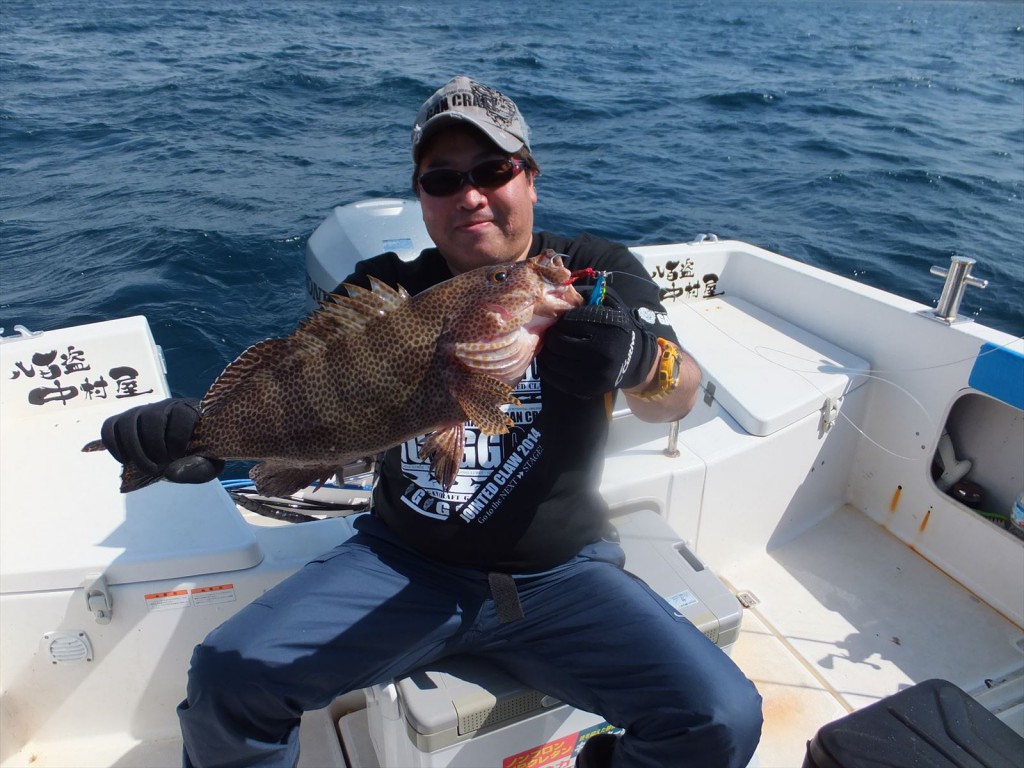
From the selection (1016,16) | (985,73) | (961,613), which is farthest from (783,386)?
(1016,16)

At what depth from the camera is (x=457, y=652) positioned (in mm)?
2658

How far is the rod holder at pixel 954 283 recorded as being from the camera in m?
4.07

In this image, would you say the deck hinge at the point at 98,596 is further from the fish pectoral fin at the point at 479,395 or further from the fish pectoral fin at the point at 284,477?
the fish pectoral fin at the point at 479,395

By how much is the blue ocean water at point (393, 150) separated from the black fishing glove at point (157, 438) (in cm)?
521

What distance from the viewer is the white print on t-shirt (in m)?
2.69

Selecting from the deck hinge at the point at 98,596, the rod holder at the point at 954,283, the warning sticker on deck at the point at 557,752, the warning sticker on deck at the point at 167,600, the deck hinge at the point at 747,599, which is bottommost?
the deck hinge at the point at 747,599

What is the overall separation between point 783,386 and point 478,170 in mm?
2699

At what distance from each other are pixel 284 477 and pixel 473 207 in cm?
124

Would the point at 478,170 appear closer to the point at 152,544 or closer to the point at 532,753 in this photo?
the point at 152,544

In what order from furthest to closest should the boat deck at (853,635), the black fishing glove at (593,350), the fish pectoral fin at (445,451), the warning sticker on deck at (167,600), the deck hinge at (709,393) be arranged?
the deck hinge at (709,393), the boat deck at (853,635), the warning sticker on deck at (167,600), the fish pectoral fin at (445,451), the black fishing glove at (593,350)

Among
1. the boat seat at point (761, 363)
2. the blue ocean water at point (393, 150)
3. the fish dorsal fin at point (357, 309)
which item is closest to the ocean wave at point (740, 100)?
the blue ocean water at point (393, 150)

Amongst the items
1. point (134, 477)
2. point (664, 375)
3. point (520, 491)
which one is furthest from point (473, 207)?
point (134, 477)

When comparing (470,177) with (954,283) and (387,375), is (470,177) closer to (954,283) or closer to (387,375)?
(387,375)

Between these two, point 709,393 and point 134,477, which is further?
point 709,393
